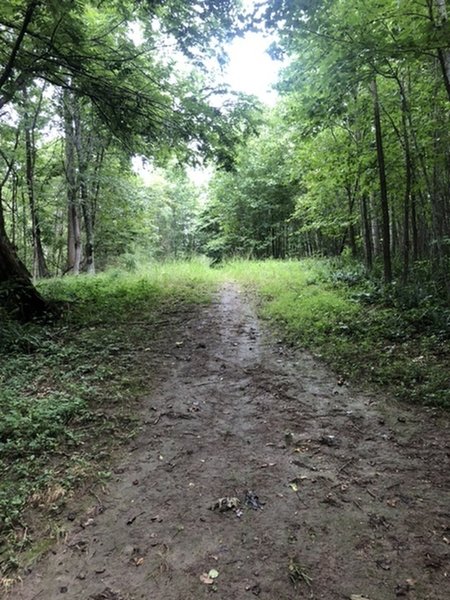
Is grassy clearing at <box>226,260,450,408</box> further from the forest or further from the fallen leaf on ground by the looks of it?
the fallen leaf on ground

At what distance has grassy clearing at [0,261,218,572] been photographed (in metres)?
2.93

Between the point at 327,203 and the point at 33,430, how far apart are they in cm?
1183

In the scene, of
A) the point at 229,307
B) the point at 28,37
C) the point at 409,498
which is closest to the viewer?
the point at 409,498

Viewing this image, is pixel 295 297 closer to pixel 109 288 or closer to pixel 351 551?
pixel 109 288

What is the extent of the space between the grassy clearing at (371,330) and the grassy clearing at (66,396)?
96.0 inches

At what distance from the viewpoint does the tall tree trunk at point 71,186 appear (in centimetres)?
1069

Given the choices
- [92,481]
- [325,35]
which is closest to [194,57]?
[325,35]

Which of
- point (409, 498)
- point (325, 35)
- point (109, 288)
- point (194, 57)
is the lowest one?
point (409, 498)

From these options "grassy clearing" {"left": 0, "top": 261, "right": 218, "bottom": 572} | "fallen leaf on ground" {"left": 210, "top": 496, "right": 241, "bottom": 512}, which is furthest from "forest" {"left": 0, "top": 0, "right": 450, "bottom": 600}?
"fallen leaf on ground" {"left": 210, "top": 496, "right": 241, "bottom": 512}

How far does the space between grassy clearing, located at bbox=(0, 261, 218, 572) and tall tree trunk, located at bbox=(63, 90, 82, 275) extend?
16.6ft

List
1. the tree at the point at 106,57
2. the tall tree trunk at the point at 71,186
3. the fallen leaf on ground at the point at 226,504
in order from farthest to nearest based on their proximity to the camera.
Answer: the tall tree trunk at the point at 71,186
the tree at the point at 106,57
the fallen leaf on ground at the point at 226,504

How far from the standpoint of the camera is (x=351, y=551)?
94.0 inches

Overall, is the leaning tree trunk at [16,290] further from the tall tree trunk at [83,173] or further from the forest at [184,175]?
the tall tree trunk at [83,173]

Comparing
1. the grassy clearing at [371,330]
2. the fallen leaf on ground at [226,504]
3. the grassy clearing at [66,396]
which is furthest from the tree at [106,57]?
the fallen leaf on ground at [226,504]
